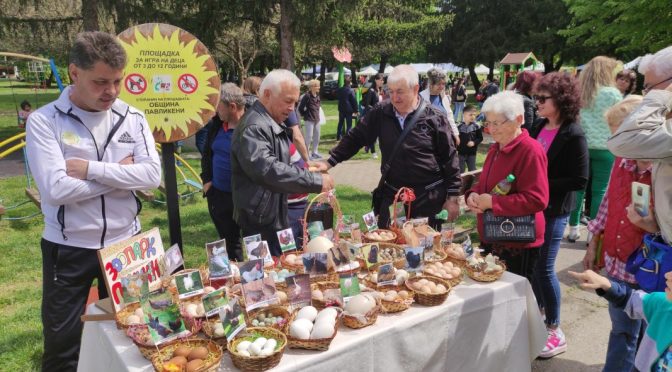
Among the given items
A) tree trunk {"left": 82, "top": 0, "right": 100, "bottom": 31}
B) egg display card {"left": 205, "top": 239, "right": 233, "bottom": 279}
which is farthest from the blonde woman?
tree trunk {"left": 82, "top": 0, "right": 100, "bottom": 31}

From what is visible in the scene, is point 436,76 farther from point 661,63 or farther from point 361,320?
point 361,320

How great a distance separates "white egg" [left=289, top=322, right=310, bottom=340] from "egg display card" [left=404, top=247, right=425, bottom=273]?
2.69 feet

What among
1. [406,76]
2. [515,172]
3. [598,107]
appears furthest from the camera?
[598,107]

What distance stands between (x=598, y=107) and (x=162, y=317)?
4.77 m

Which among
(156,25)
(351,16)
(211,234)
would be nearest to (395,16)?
(351,16)

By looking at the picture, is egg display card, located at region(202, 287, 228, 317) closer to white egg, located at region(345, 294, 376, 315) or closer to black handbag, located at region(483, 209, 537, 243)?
white egg, located at region(345, 294, 376, 315)

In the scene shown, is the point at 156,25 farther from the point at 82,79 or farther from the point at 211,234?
the point at 211,234

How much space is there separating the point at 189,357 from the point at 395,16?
16477 mm

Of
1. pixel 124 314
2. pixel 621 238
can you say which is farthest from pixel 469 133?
pixel 124 314

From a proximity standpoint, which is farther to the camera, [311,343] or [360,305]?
[360,305]

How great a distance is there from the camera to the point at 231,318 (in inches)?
72.7

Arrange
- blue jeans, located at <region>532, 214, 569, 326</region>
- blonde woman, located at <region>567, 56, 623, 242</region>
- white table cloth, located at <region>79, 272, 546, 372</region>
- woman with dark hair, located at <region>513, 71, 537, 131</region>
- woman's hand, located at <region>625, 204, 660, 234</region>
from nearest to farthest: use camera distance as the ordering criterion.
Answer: white table cloth, located at <region>79, 272, 546, 372</region>
woman's hand, located at <region>625, 204, 660, 234</region>
blue jeans, located at <region>532, 214, 569, 326</region>
blonde woman, located at <region>567, 56, 623, 242</region>
woman with dark hair, located at <region>513, 71, 537, 131</region>

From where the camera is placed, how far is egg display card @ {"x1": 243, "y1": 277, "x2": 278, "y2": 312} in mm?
2006

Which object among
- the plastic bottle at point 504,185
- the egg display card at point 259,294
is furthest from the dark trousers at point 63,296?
the plastic bottle at point 504,185
